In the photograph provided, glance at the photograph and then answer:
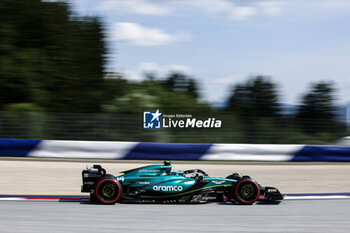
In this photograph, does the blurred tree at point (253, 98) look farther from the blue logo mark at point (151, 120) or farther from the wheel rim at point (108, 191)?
the wheel rim at point (108, 191)

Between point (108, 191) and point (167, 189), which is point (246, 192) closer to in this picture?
point (167, 189)

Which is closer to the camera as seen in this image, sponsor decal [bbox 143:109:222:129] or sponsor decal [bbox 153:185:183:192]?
sponsor decal [bbox 153:185:183:192]

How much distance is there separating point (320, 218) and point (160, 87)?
1934 cm

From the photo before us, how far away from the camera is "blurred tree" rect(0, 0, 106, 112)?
70.1 feet

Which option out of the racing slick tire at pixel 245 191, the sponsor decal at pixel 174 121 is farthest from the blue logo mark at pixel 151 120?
the racing slick tire at pixel 245 191

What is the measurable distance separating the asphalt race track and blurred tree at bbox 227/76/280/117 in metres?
15.5

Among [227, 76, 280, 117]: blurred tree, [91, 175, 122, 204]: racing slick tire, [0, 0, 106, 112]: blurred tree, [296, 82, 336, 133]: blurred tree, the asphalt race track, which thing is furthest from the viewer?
[227, 76, 280, 117]: blurred tree

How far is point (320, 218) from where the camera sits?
6.38 meters

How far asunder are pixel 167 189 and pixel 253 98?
23736 mm

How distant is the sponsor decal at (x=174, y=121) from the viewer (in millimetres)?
15914

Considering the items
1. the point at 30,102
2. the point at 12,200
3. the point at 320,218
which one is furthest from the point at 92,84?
the point at 320,218

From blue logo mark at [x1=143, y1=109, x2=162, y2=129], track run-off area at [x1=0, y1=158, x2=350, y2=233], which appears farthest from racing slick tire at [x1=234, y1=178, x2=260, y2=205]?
blue logo mark at [x1=143, y1=109, x2=162, y2=129]

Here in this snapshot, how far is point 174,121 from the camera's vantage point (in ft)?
53.1

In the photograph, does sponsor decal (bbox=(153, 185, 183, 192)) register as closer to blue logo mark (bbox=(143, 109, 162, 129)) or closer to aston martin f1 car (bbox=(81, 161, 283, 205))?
aston martin f1 car (bbox=(81, 161, 283, 205))
